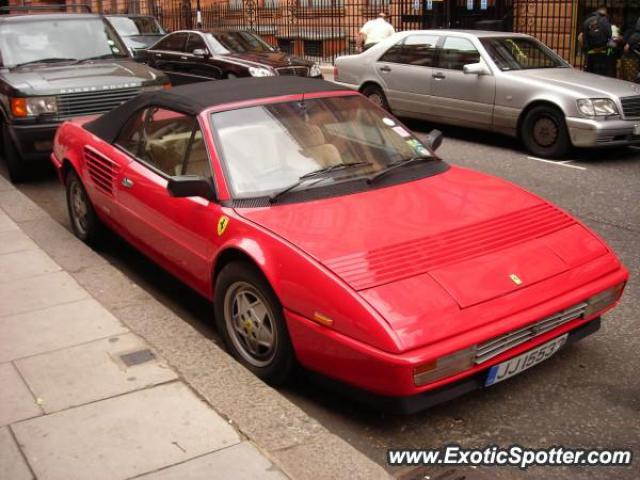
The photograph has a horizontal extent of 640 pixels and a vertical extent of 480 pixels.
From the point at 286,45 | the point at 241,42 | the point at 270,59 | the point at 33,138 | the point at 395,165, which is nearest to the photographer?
the point at 395,165

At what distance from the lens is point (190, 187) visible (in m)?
4.41

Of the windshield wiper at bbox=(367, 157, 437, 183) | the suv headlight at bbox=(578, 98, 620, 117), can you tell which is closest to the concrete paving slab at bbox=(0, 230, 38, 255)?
the windshield wiper at bbox=(367, 157, 437, 183)

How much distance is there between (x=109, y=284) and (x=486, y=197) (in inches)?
106

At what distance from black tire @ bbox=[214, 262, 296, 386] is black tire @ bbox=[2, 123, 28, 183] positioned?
5.45m

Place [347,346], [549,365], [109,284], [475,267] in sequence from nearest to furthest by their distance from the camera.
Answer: [347,346]
[475,267]
[549,365]
[109,284]

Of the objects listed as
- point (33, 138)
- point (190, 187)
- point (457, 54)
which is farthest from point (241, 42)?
point (190, 187)

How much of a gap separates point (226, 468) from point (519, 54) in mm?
8993

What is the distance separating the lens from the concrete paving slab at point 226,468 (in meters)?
3.06

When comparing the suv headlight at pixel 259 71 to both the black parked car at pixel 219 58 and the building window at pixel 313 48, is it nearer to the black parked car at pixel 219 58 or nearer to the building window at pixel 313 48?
the black parked car at pixel 219 58

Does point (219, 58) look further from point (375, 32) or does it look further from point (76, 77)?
point (76, 77)

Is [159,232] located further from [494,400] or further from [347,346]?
[494,400]

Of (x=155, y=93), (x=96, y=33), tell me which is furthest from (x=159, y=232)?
(x=96, y=33)

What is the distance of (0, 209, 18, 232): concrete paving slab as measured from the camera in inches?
272

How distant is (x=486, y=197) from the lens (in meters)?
4.52
